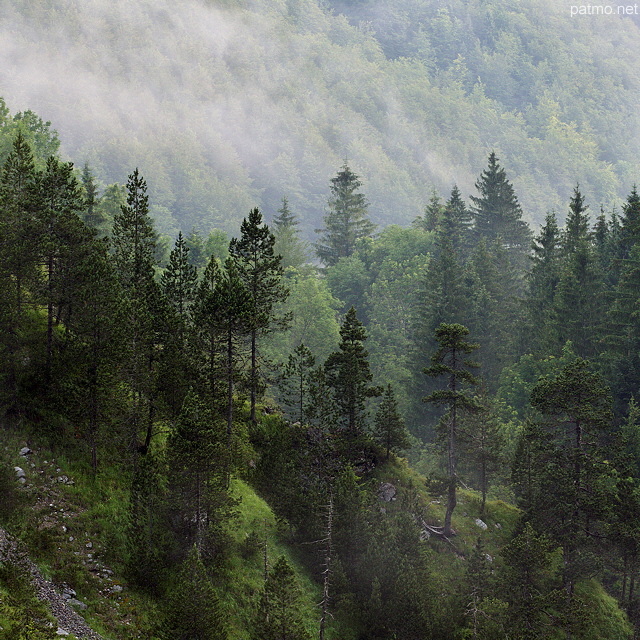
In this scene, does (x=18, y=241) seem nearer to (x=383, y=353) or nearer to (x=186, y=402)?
(x=186, y=402)

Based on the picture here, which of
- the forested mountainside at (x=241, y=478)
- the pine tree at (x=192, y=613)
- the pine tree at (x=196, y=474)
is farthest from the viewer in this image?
the pine tree at (x=196, y=474)

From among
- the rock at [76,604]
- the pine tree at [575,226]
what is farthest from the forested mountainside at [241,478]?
the pine tree at [575,226]

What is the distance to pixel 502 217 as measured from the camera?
8762cm

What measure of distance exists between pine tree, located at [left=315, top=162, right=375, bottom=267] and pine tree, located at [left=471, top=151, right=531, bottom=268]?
861 inches

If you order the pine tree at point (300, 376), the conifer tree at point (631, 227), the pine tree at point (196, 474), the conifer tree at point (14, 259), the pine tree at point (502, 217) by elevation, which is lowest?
the pine tree at point (196, 474)

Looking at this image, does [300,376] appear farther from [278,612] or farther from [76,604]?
[76,604]

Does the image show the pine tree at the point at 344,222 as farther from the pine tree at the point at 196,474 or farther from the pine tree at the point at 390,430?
the pine tree at the point at 196,474

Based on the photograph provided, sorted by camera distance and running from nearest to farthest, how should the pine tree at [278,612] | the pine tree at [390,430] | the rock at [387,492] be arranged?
the pine tree at [278,612]
the rock at [387,492]
the pine tree at [390,430]

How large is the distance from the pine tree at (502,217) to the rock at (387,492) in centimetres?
5722

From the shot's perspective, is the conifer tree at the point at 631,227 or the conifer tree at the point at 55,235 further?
the conifer tree at the point at 631,227

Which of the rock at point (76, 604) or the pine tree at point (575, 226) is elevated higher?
the pine tree at point (575, 226)

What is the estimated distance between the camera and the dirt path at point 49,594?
19748 mm

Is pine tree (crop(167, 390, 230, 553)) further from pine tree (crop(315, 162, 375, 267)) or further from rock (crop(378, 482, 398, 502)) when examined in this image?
pine tree (crop(315, 162, 375, 267))

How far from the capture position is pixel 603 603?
3512cm
